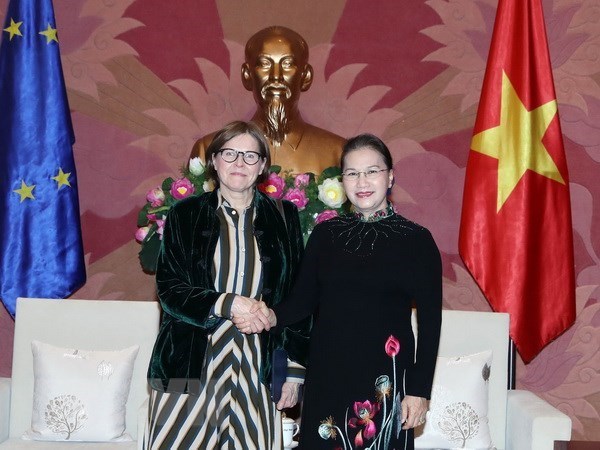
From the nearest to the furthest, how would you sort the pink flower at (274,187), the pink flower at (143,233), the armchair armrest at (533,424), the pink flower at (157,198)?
1. the armchair armrest at (533,424)
2. the pink flower at (274,187)
3. the pink flower at (157,198)
4. the pink flower at (143,233)

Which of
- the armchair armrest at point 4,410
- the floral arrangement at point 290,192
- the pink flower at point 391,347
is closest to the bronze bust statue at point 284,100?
the floral arrangement at point 290,192

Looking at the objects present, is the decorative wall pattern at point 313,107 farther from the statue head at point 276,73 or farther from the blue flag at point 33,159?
the statue head at point 276,73

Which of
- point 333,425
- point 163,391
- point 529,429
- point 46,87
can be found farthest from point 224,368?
point 46,87

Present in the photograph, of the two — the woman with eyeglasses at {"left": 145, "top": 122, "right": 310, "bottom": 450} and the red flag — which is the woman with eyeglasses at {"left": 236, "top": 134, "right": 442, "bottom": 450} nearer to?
the woman with eyeglasses at {"left": 145, "top": 122, "right": 310, "bottom": 450}

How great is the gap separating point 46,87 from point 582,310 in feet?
8.79

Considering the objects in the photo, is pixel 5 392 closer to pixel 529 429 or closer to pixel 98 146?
pixel 98 146

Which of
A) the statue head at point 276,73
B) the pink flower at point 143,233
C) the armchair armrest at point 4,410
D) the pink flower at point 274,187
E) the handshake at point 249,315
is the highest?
the statue head at point 276,73

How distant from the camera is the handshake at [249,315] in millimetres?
2145

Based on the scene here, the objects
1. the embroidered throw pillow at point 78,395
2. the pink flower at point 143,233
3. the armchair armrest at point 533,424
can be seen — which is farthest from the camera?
the pink flower at point 143,233

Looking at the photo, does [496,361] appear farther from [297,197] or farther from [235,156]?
[235,156]

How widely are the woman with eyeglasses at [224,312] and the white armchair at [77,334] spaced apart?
3.51ft

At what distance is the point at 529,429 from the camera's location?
2.98 meters

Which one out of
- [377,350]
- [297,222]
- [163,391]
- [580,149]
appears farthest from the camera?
[580,149]

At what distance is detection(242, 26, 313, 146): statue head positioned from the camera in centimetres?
373
